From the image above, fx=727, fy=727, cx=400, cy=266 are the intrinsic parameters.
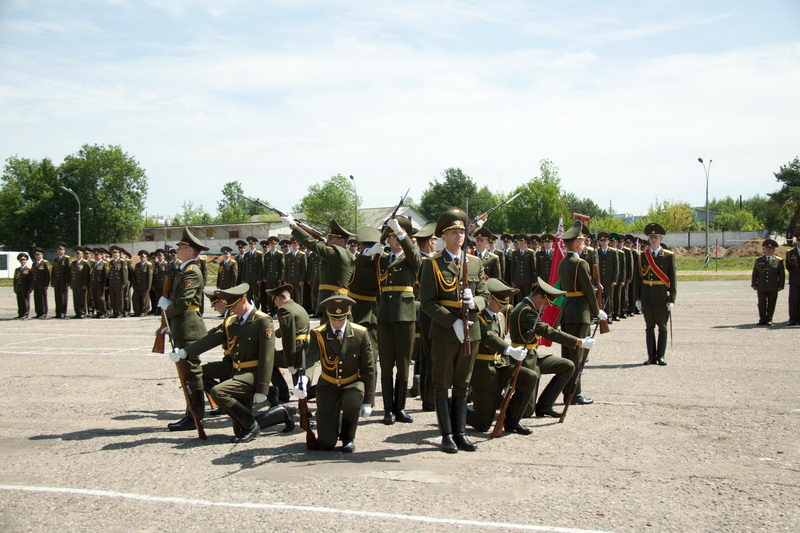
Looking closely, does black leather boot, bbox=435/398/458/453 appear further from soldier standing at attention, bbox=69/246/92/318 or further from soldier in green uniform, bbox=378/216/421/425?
soldier standing at attention, bbox=69/246/92/318

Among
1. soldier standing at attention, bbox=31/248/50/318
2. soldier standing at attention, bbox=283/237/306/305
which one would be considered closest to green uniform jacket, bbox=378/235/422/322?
soldier standing at attention, bbox=283/237/306/305

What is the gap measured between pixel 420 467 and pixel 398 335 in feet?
6.45

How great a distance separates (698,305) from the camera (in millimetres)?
23062

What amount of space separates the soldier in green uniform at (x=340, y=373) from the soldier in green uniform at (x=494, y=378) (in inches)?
45.2

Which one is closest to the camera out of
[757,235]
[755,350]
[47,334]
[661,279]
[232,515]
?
[232,515]

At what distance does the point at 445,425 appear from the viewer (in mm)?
6855

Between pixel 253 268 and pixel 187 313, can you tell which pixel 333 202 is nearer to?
pixel 253 268

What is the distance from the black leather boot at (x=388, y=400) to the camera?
26.6 feet

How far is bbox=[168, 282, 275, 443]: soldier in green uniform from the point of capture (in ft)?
23.9

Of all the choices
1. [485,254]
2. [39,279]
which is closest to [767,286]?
[485,254]

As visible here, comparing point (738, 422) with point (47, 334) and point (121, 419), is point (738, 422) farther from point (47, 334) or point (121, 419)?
point (47, 334)

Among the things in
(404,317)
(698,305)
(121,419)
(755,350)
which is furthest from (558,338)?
(698,305)

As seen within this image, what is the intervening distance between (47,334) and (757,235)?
235ft

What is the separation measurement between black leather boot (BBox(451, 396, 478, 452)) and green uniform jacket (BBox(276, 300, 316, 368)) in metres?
2.20
